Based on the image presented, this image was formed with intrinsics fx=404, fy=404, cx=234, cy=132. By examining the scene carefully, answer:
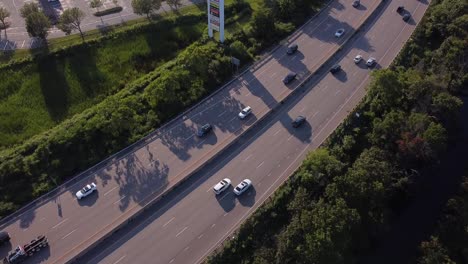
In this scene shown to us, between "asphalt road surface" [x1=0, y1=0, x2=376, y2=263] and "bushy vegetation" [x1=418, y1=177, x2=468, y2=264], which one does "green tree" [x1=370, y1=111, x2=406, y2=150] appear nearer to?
"asphalt road surface" [x1=0, y1=0, x2=376, y2=263]

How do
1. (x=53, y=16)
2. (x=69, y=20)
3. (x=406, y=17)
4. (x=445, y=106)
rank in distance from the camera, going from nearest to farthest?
(x=445, y=106) → (x=69, y=20) → (x=406, y=17) → (x=53, y=16)

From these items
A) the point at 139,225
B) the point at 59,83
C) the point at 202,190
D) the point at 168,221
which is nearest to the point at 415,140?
the point at 202,190

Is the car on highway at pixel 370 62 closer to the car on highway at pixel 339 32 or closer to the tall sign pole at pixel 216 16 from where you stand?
the car on highway at pixel 339 32

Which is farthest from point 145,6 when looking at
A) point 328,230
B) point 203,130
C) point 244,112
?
point 328,230

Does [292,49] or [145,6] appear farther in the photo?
[145,6]

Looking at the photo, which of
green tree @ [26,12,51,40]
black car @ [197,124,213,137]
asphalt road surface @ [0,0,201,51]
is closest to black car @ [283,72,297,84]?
black car @ [197,124,213,137]

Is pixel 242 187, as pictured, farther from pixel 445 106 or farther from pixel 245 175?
pixel 445 106

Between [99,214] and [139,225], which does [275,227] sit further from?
[99,214]
